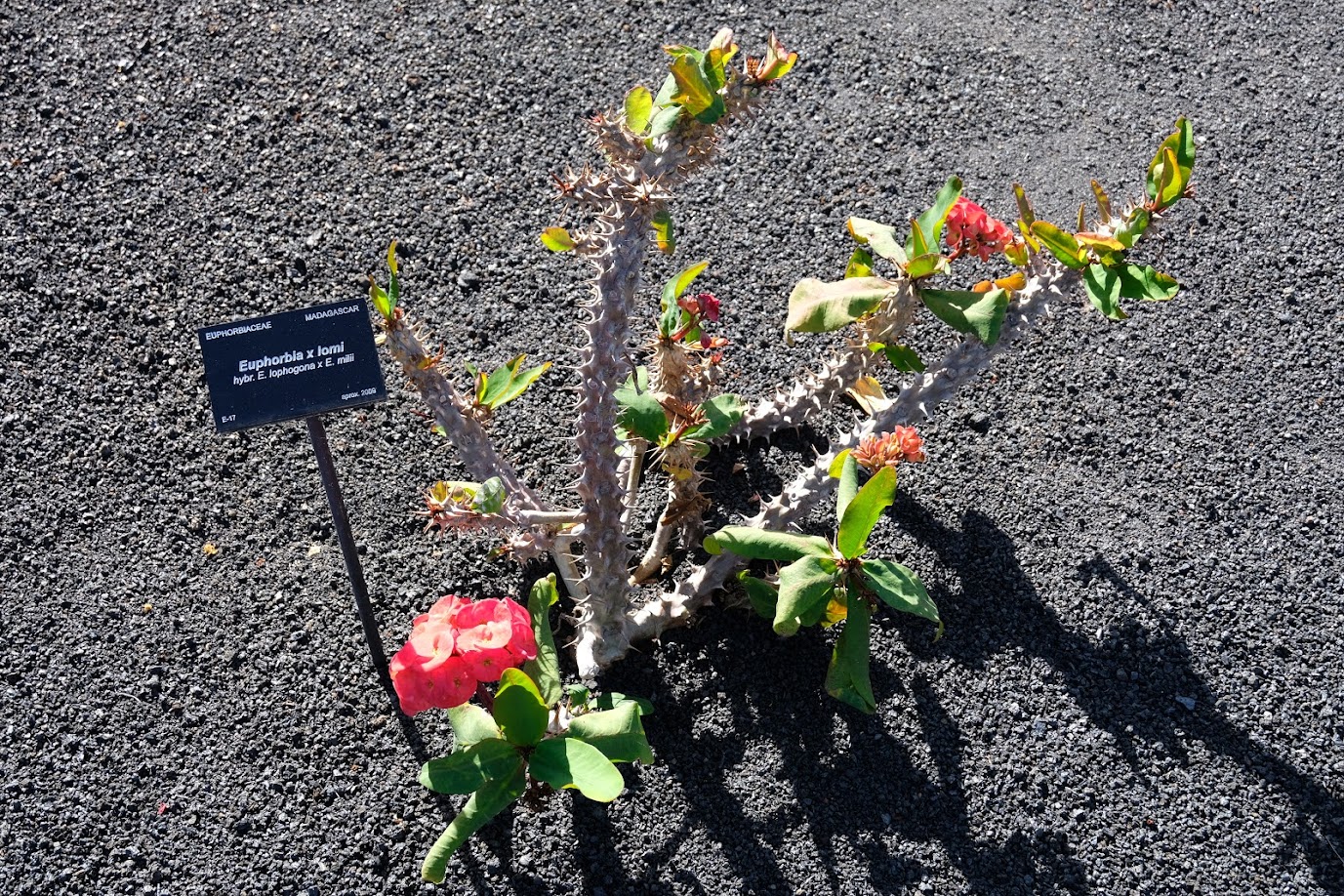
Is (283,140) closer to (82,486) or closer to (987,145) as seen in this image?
(82,486)

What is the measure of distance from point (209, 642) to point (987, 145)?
252 cm

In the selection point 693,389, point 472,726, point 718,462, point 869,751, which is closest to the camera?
point 472,726

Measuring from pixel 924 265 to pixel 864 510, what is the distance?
51cm

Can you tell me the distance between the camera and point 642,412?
2.06 metres

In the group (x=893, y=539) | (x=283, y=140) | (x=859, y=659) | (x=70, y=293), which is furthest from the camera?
(x=283, y=140)

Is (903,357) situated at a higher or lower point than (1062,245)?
lower

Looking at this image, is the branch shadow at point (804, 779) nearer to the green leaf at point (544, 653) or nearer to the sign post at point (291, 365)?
the green leaf at point (544, 653)

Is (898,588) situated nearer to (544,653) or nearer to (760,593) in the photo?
(760,593)

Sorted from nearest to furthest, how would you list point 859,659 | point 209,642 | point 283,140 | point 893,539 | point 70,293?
1. point 859,659
2. point 209,642
3. point 893,539
4. point 70,293
5. point 283,140

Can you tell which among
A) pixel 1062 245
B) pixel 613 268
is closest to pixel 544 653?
pixel 613 268

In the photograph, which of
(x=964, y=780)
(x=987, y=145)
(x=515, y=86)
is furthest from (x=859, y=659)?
(x=515, y=86)

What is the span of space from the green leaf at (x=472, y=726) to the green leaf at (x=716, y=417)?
2.17 ft

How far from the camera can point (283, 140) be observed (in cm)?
323

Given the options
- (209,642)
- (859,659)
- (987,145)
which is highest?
(987,145)
